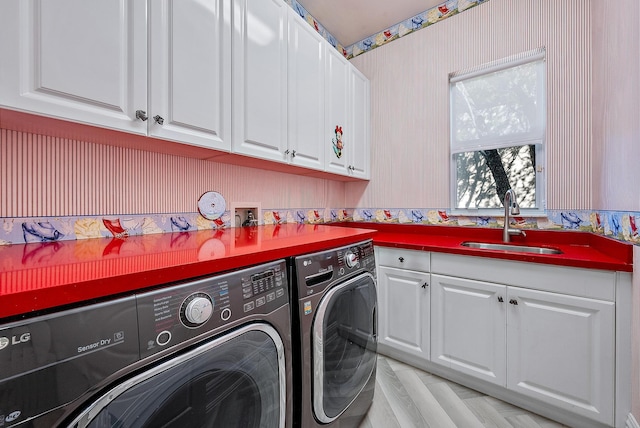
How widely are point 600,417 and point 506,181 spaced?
1.45 m

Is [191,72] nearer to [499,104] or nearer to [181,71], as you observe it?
[181,71]

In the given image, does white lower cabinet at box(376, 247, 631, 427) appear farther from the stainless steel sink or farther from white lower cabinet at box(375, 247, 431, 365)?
the stainless steel sink

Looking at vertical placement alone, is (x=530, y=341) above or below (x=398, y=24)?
below

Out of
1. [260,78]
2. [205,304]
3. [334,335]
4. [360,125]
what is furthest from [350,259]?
[360,125]

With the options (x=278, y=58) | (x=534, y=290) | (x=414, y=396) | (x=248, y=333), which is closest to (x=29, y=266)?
(x=248, y=333)

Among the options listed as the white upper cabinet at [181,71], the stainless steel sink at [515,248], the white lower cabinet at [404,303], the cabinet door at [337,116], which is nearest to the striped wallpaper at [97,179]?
the white upper cabinet at [181,71]

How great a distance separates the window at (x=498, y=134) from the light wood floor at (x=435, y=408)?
4.11ft

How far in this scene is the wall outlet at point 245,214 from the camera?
5.80 ft

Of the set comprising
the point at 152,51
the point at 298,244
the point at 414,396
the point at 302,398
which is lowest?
the point at 414,396

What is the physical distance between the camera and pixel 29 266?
0.63 meters

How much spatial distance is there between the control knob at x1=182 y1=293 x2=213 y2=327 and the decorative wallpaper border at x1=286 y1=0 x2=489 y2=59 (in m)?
2.35

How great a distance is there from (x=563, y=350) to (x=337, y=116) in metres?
2.01

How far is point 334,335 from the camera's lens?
1117mm

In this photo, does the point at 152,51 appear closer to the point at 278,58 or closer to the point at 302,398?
the point at 278,58
